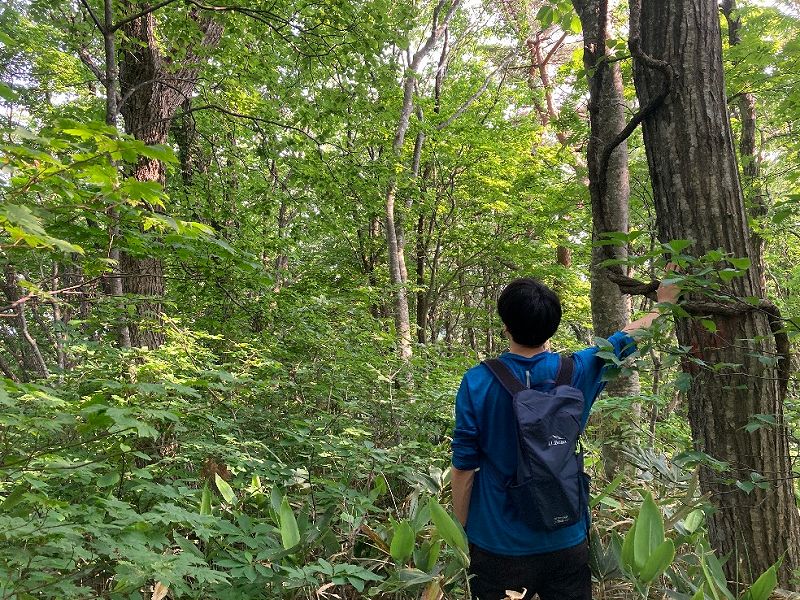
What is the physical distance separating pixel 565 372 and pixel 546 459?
1.19 feet

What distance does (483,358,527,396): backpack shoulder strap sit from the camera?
6.28 ft

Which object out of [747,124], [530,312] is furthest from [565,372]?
[747,124]

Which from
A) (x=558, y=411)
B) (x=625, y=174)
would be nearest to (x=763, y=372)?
(x=558, y=411)

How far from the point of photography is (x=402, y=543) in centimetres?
242

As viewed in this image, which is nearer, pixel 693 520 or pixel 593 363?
pixel 593 363

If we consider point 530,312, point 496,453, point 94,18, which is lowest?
point 496,453

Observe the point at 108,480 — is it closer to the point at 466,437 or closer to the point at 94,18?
the point at 466,437

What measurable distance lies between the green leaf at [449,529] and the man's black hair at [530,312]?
79cm

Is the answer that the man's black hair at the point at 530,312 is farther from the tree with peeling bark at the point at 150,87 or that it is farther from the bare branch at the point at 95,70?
the tree with peeling bark at the point at 150,87

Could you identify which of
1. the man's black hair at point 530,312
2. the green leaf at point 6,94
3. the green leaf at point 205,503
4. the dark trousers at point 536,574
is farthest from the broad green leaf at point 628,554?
the green leaf at point 6,94

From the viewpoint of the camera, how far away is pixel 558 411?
186 centimetres

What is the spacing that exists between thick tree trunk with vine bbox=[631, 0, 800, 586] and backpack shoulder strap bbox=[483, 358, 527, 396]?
2.74ft

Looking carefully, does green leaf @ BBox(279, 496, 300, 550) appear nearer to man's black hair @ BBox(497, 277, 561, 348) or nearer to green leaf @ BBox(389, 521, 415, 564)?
green leaf @ BBox(389, 521, 415, 564)

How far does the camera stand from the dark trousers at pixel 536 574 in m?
1.92
